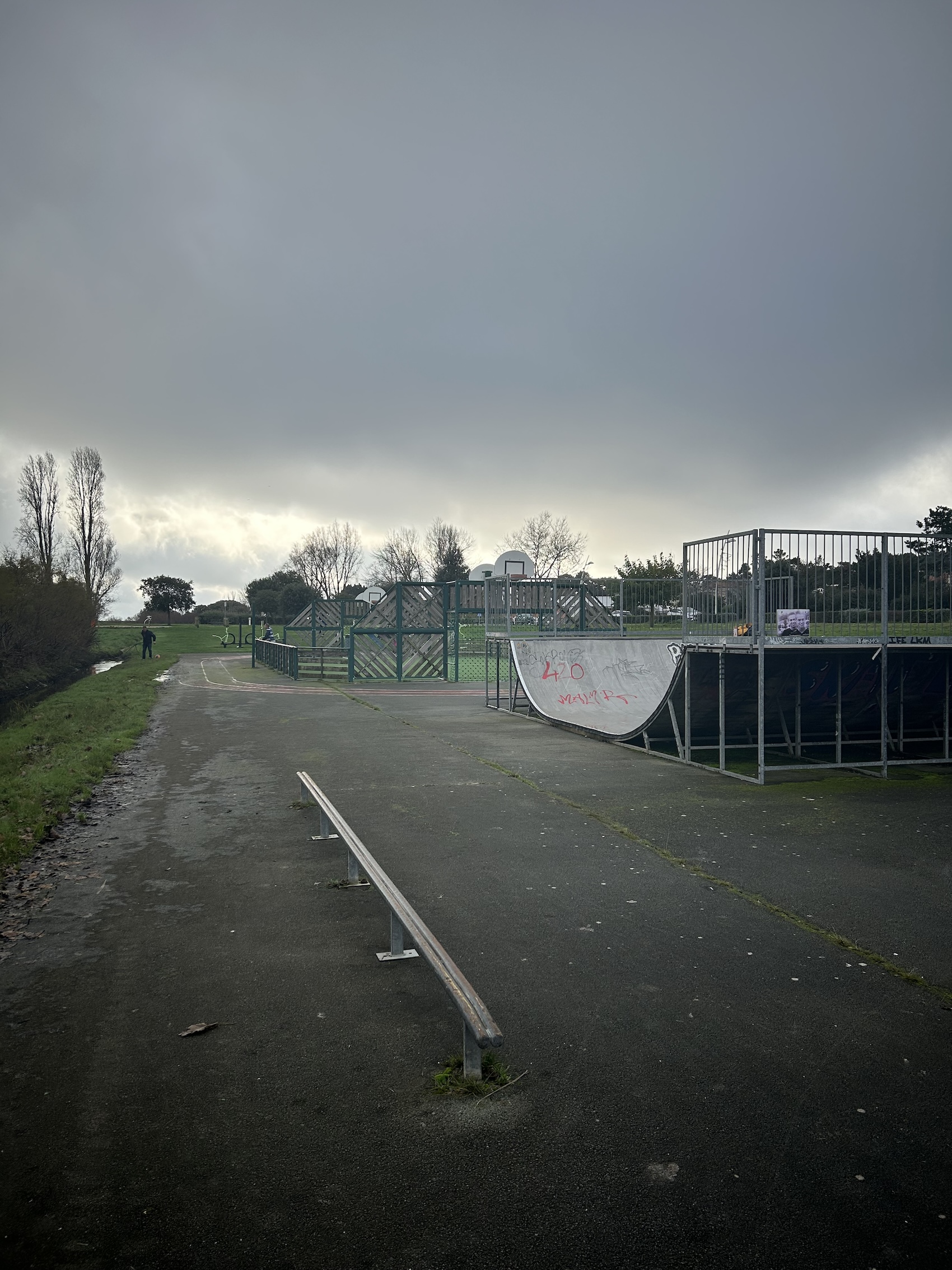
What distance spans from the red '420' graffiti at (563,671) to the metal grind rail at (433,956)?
36.8 ft

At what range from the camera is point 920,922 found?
5352 millimetres

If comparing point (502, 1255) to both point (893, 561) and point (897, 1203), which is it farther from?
point (893, 561)

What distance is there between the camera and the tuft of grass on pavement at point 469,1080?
3.46m

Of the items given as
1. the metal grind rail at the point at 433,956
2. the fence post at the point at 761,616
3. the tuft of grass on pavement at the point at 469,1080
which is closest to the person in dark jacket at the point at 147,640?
the fence post at the point at 761,616

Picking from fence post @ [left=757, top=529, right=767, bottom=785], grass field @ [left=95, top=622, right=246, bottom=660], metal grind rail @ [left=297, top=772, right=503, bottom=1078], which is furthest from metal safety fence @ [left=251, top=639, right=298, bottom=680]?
metal grind rail @ [left=297, top=772, right=503, bottom=1078]

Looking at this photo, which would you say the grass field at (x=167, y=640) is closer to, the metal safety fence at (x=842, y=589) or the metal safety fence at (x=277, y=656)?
the metal safety fence at (x=277, y=656)

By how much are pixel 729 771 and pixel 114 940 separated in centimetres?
773

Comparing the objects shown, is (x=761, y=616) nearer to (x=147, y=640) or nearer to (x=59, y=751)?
(x=59, y=751)

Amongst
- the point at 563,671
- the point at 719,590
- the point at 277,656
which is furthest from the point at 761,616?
the point at 277,656

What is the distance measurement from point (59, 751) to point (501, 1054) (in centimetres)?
1210

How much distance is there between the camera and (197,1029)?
4.02 meters

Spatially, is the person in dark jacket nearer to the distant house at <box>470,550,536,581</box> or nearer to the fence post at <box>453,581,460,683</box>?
the distant house at <box>470,550,536,581</box>

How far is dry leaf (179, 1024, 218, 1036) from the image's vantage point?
13.1 ft

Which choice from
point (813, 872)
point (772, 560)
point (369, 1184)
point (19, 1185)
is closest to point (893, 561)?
point (772, 560)
